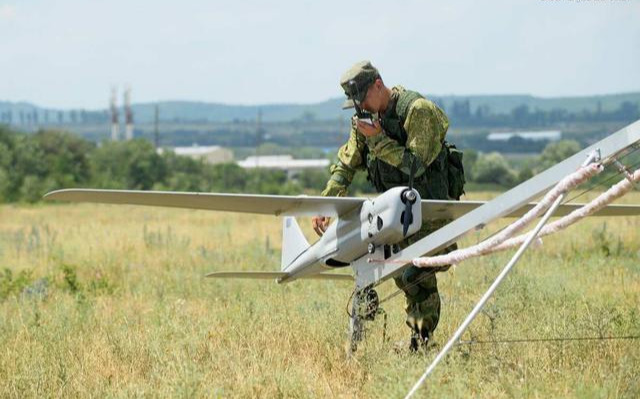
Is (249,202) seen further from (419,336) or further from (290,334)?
(290,334)

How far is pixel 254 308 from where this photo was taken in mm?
9469

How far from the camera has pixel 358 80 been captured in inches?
280

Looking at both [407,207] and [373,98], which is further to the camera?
[373,98]

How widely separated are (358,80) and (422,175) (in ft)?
2.55

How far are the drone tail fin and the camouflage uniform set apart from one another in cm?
89

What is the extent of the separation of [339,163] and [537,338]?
185cm

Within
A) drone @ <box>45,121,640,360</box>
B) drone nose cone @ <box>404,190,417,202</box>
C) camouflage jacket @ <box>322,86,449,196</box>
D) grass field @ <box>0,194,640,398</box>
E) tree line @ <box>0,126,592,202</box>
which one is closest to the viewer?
drone @ <box>45,121,640,360</box>

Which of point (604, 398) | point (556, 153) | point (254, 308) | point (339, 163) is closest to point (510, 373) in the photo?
point (604, 398)

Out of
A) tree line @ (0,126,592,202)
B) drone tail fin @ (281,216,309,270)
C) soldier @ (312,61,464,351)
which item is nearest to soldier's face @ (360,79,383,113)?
soldier @ (312,61,464,351)

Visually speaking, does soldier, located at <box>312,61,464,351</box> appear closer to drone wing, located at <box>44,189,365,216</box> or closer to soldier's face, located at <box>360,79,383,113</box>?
soldier's face, located at <box>360,79,383,113</box>

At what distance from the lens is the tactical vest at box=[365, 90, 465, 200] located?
7.21 meters

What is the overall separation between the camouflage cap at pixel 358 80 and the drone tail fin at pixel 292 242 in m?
1.44

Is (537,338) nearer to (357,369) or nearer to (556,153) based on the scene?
(357,369)

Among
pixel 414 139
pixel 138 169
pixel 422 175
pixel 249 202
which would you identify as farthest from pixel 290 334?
pixel 138 169
